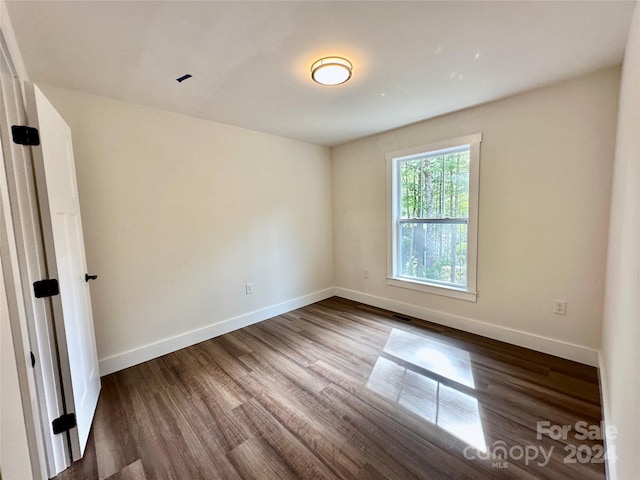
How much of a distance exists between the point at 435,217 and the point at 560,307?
1413 millimetres

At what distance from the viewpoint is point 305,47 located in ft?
5.45

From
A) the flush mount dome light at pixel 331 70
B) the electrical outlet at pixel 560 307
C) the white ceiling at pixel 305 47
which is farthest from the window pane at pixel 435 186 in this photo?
the flush mount dome light at pixel 331 70

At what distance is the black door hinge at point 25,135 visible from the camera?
1.25 m

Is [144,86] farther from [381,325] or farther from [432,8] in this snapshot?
[381,325]

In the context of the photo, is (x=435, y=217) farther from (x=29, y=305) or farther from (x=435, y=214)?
(x=29, y=305)

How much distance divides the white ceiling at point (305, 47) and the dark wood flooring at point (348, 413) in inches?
92.5

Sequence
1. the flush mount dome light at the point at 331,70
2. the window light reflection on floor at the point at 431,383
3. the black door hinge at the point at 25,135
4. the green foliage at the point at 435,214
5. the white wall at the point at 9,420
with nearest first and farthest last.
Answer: the white wall at the point at 9,420 → the black door hinge at the point at 25,135 → the window light reflection on floor at the point at 431,383 → the flush mount dome light at the point at 331,70 → the green foliage at the point at 435,214

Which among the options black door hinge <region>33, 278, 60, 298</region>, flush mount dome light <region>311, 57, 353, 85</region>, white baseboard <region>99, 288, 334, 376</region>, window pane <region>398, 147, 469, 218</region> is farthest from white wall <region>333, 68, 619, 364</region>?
black door hinge <region>33, 278, 60, 298</region>

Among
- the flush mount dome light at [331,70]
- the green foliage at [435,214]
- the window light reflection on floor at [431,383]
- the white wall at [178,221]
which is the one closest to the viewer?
the window light reflection on floor at [431,383]

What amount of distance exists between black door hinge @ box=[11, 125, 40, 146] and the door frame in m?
0.02

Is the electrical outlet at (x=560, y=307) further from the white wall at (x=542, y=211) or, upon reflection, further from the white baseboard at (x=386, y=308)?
the white baseboard at (x=386, y=308)

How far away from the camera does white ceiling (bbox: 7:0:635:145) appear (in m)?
1.37

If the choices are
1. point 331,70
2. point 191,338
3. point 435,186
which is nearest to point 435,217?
point 435,186

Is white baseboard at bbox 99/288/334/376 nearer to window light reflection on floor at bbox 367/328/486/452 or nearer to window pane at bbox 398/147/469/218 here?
window light reflection on floor at bbox 367/328/486/452
